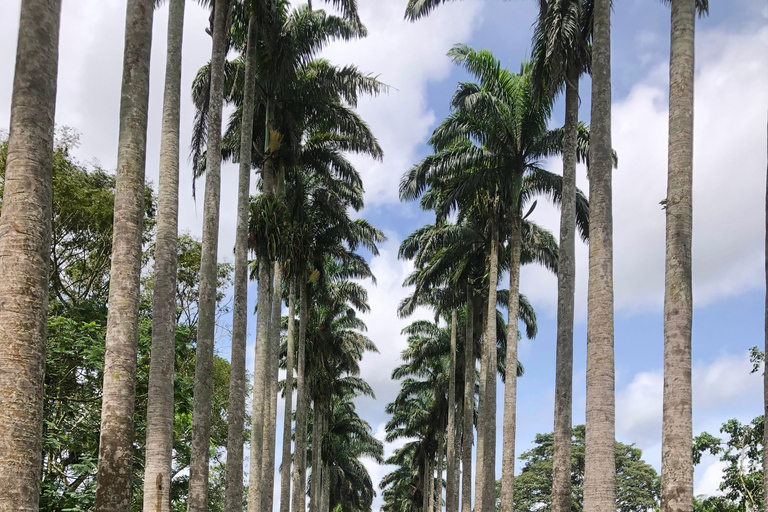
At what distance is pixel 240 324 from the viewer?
16.3 metres

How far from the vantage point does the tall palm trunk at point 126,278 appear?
317 inches

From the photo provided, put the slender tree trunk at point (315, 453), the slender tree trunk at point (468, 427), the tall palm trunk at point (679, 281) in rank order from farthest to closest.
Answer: the slender tree trunk at point (315, 453)
the slender tree trunk at point (468, 427)
the tall palm trunk at point (679, 281)

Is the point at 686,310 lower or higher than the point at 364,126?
lower

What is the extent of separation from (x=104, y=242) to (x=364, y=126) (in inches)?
352

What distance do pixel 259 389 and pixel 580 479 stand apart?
126ft

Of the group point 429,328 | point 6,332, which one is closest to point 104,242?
point 6,332

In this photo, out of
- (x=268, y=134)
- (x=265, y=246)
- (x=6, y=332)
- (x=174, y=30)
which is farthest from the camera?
(x=268, y=134)

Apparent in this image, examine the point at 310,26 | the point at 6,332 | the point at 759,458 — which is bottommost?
the point at 759,458

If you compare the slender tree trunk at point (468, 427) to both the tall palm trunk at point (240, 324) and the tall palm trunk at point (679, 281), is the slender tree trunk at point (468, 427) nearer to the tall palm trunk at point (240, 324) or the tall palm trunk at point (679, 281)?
the tall palm trunk at point (240, 324)

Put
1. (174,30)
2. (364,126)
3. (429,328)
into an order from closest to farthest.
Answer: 1. (174,30)
2. (364,126)
3. (429,328)

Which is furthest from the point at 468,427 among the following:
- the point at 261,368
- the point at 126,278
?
the point at 126,278

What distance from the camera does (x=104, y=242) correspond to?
2203cm

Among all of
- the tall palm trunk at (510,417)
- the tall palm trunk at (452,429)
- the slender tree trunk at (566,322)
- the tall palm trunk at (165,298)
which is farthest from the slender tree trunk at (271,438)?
the tall palm trunk at (452,429)

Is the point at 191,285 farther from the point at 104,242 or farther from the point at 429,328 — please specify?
the point at 429,328
